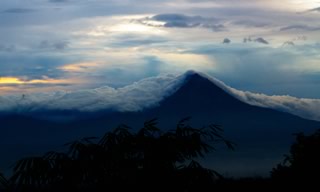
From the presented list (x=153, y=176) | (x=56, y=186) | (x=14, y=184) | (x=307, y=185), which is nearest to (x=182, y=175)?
(x=153, y=176)

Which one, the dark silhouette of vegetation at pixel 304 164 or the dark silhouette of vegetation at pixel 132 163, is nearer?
the dark silhouette of vegetation at pixel 132 163

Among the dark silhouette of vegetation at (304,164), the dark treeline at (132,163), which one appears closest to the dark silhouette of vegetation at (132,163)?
the dark treeline at (132,163)

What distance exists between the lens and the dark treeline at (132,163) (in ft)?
27.7

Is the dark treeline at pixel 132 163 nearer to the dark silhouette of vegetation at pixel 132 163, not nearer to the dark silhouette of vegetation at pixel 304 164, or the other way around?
the dark silhouette of vegetation at pixel 132 163

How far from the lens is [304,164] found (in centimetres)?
1917

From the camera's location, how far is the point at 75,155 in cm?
867

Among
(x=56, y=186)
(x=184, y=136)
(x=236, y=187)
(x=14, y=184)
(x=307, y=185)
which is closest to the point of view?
(x=14, y=184)

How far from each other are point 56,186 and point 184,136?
1.93 meters

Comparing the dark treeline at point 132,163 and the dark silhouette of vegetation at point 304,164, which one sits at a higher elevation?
the dark treeline at point 132,163

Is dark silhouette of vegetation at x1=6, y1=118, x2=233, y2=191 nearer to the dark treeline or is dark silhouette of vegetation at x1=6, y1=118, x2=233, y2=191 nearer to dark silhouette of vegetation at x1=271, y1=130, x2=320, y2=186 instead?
the dark treeline

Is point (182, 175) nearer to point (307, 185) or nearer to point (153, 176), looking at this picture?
point (153, 176)

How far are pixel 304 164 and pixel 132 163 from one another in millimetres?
11523

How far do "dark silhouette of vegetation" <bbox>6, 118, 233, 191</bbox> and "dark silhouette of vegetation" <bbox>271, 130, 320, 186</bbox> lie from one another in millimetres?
9889

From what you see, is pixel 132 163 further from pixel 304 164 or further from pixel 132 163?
pixel 304 164
